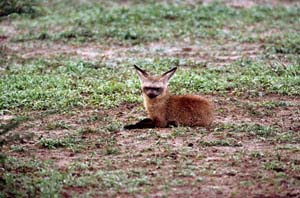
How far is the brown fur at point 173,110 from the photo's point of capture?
909cm

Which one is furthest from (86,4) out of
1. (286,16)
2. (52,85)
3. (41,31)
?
(52,85)

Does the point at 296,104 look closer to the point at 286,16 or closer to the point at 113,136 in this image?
the point at 113,136

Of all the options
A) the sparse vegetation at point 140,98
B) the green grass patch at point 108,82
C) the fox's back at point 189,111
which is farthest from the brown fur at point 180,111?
the green grass patch at point 108,82

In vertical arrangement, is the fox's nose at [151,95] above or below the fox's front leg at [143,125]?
above

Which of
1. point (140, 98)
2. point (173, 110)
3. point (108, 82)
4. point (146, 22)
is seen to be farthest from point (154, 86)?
point (146, 22)

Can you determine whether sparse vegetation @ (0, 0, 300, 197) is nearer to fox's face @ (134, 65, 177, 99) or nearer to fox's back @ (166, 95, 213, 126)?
fox's back @ (166, 95, 213, 126)

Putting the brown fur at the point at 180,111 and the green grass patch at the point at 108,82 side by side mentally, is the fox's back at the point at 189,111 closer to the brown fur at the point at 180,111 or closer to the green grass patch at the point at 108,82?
the brown fur at the point at 180,111

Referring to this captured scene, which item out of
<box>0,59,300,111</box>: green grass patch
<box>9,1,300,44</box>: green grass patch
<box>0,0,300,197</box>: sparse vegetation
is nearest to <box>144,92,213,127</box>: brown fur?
<box>0,0,300,197</box>: sparse vegetation

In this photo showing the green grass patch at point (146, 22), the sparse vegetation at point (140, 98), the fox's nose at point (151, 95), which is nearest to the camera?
the sparse vegetation at point (140, 98)

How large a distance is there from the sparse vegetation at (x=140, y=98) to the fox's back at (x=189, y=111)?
104mm

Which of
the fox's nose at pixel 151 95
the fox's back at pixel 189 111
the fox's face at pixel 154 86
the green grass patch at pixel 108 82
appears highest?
the fox's face at pixel 154 86

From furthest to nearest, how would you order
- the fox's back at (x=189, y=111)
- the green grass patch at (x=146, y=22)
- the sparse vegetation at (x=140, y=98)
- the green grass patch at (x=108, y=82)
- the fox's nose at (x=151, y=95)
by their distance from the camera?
the green grass patch at (x=146, y=22) → the green grass patch at (x=108, y=82) → the fox's nose at (x=151, y=95) → the fox's back at (x=189, y=111) → the sparse vegetation at (x=140, y=98)

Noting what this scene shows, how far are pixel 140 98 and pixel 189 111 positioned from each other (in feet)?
5.52

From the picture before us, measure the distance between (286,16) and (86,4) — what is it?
4.15m
